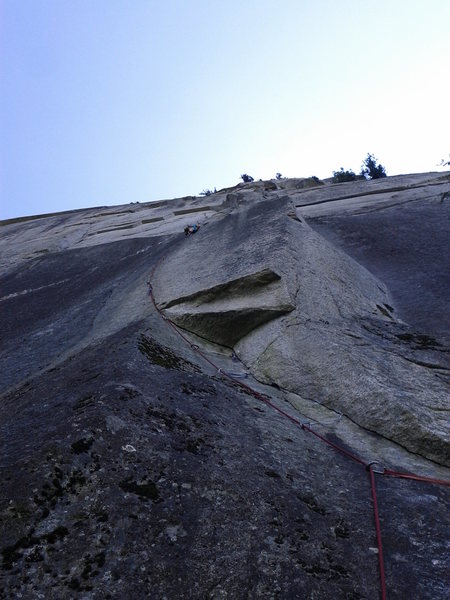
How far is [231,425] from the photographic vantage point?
449 centimetres

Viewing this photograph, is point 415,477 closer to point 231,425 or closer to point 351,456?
point 351,456

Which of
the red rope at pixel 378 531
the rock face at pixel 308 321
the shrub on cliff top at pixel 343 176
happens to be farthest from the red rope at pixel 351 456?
the shrub on cliff top at pixel 343 176

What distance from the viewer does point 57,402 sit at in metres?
4.29

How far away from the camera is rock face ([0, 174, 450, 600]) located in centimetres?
295

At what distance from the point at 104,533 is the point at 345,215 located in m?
11.5

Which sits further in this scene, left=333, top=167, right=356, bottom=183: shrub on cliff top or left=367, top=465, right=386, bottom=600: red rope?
left=333, top=167, right=356, bottom=183: shrub on cliff top

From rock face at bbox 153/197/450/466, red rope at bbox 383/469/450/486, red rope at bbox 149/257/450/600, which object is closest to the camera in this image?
red rope at bbox 149/257/450/600

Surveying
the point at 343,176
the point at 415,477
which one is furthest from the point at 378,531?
the point at 343,176

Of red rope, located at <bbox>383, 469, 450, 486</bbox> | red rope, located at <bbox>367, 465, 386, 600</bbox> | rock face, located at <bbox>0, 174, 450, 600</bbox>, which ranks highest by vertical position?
rock face, located at <bbox>0, 174, 450, 600</bbox>

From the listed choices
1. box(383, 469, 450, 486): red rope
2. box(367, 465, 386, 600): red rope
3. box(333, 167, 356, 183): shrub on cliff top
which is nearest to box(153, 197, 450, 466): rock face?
box(383, 469, 450, 486): red rope

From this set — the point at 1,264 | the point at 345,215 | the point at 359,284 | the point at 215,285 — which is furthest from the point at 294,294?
the point at 1,264

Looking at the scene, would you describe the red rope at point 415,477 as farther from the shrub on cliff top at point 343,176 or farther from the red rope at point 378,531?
the shrub on cliff top at point 343,176

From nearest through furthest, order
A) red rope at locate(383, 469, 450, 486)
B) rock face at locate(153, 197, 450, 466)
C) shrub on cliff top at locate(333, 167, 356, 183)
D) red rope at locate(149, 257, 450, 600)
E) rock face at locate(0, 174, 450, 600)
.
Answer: rock face at locate(0, 174, 450, 600)
red rope at locate(149, 257, 450, 600)
red rope at locate(383, 469, 450, 486)
rock face at locate(153, 197, 450, 466)
shrub on cliff top at locate(333, 167, 356, 183)

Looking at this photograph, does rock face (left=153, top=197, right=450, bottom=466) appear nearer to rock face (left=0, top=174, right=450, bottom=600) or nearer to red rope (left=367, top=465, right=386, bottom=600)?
rock face (left=0, top=174, right=450, bottom=600)
